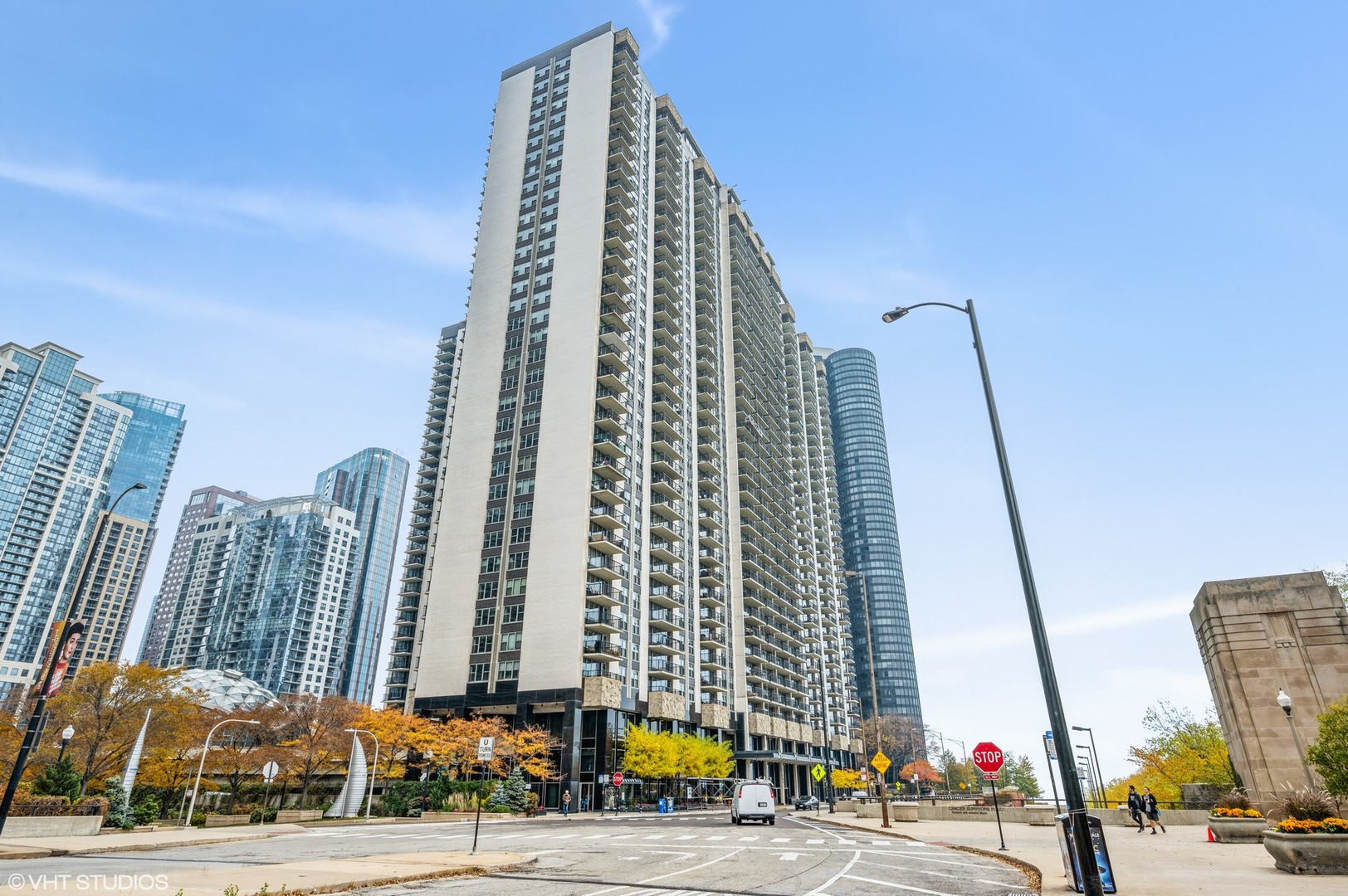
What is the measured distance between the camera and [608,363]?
78.1 m

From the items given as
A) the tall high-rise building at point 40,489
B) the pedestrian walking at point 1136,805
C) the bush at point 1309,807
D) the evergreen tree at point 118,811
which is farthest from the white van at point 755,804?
the tall high-rise building at point 40,489

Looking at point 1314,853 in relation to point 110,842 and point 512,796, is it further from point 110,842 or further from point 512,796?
point 512,796

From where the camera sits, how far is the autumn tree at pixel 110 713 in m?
45.0

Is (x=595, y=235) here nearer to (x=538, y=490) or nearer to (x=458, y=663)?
(x=538, y=490)

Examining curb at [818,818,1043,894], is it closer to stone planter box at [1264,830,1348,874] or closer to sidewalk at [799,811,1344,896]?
sidewalk at [799,811,1344,896]

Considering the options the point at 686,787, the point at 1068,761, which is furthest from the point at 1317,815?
the point at 686,787

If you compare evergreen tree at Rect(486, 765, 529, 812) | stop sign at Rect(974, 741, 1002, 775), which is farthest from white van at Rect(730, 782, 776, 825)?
evergreen tree at Rect(486, 765, 529, 812)

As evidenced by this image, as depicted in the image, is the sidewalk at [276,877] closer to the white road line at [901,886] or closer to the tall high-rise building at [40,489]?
the white road line at [901,886]

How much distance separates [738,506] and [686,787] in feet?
126

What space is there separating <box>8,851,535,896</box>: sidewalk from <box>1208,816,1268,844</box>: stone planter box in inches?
858

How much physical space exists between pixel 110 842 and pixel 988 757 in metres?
26.9

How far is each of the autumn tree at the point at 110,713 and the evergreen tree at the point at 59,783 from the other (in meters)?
16.4

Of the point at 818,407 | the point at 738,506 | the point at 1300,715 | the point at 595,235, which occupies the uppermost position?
the point at 818,407

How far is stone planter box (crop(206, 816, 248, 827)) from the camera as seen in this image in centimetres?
4301
